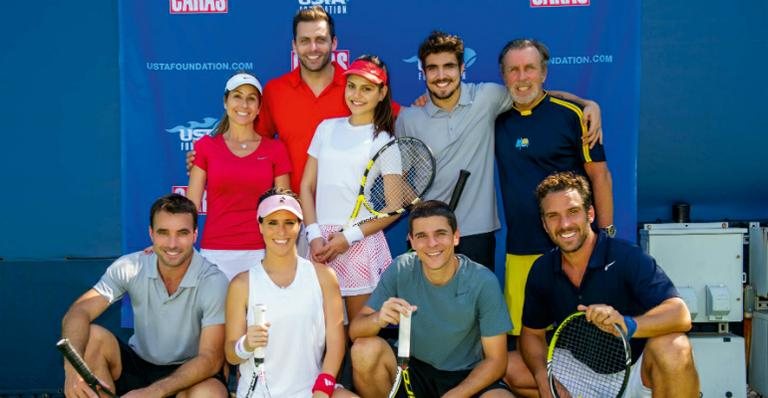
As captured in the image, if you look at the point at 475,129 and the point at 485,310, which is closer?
the point at 485,310

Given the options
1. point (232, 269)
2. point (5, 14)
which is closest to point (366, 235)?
point (232, 269)

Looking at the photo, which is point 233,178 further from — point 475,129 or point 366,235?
point 475,129

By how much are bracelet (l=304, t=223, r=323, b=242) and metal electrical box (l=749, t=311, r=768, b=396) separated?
280 cm

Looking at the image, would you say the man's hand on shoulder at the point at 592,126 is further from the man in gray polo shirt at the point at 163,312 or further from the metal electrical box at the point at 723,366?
the man in gray polo shirt at the point at 163,312

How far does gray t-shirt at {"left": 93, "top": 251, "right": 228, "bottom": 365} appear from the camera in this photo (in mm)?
3938

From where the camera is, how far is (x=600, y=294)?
3752 mm

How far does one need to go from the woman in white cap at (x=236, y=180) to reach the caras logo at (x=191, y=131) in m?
0.76

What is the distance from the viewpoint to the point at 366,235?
4191mm

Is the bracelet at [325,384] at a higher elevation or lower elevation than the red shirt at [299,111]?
lower

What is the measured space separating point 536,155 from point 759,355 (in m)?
2.11

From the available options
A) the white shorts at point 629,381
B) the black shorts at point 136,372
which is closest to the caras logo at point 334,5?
the black shorts at point 136,372

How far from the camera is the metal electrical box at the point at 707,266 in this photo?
4988mm

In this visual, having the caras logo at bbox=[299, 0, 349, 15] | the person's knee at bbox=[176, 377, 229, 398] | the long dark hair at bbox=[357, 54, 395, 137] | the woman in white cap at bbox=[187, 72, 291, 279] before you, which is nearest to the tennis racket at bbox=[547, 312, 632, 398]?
the long dark hair at bbox=[357, 54, 395, 137]

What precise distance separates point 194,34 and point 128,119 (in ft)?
2.19
